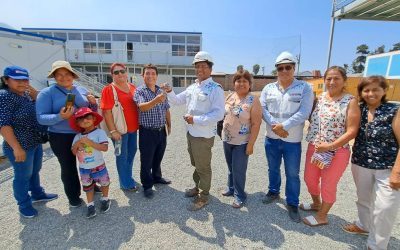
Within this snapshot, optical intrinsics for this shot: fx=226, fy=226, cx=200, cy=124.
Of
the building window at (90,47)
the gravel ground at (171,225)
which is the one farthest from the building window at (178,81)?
the gravel ground at (171,225)

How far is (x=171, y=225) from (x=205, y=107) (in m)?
1.48

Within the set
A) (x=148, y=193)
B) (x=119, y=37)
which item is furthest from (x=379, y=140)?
(x=119, y=37)

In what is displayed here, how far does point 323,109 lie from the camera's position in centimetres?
249

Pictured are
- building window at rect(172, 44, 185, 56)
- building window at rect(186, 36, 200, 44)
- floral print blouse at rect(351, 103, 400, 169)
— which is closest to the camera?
floral print blouse at rect(351, 103, 400, 169)

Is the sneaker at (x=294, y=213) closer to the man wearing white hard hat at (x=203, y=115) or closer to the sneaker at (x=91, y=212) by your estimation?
the man wearing white hard hat at (x=203, y=115)

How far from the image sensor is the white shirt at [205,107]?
8.98 feet

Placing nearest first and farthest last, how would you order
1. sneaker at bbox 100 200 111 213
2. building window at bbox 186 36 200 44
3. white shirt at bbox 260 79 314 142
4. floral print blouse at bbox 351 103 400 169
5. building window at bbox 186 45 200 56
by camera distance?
1. floral print blouse at bbox 351 103 400 169
2. white shirt at bbox 260 79 314 142
3. sneaker at bbox 100 200 111 213
4. building window at bbox 186 45 200 56
5. building window at bbox 186 36 200 44

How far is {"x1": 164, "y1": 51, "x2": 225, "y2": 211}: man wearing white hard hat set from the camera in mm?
2766

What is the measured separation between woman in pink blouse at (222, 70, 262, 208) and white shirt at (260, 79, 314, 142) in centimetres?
17

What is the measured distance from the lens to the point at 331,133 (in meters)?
2.43

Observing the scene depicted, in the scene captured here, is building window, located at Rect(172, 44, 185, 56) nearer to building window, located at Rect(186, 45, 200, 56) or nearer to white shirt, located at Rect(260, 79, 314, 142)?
building window, located at Rect(186, 45, 200, 56)

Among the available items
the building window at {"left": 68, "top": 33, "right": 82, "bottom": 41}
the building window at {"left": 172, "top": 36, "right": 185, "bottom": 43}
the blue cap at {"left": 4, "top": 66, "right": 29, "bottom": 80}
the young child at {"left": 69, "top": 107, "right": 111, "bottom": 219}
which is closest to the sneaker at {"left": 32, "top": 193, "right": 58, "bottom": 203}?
the young child at {"left": 69, "top": 107, "right": 111, "bottom": 219}

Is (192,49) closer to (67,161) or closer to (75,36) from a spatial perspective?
(75,36)

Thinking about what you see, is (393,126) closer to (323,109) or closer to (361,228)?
(323,109)
